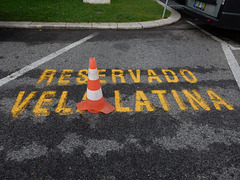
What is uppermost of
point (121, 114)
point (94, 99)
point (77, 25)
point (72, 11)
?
point (72, 11)

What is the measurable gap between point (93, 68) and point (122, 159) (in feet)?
4.11

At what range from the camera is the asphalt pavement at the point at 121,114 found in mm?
1934

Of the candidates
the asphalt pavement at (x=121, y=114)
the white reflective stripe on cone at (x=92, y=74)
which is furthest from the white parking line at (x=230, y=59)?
the white reflective stripe on cone at (x=92, y=74)

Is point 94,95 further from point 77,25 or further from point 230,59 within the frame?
point 77,25

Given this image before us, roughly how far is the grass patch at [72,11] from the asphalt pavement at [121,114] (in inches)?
79.1

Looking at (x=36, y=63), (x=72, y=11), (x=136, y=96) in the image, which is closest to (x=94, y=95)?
(x=136, y=96)

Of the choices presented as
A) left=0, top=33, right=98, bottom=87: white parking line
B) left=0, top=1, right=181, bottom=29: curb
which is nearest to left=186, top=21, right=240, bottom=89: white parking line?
left=0, top=1, right=181, bottom=29: curb

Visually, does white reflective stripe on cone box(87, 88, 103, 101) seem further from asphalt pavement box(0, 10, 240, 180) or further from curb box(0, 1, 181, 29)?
curb box(0, 1, 181, 29)

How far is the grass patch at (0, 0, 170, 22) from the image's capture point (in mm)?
6367

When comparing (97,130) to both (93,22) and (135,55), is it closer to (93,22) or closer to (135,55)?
(135,55)

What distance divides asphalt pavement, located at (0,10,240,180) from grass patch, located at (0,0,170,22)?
2.01 meters

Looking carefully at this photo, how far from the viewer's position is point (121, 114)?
8.59 feet

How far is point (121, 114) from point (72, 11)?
6.11m

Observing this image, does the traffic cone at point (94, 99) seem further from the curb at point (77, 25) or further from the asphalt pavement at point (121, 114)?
the curb at point (77, 25)
